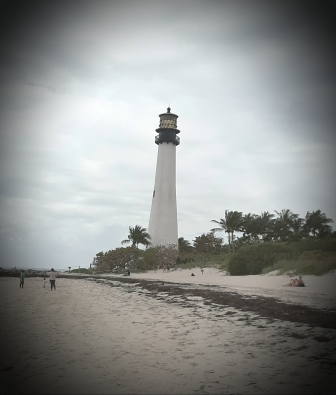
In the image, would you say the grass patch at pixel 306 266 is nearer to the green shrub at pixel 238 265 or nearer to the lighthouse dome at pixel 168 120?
the green shrub at pixel 238 265

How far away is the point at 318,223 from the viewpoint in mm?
49344

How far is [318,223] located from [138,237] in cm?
2764

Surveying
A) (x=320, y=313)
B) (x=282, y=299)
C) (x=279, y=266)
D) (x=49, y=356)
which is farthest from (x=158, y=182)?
(x=49, y=356)

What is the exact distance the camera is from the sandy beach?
5109 mm

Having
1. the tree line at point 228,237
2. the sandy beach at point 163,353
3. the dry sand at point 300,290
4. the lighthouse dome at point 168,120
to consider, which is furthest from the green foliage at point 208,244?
the sandy beach at point 163,353

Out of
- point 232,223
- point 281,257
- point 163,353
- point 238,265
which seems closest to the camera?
point 163,353

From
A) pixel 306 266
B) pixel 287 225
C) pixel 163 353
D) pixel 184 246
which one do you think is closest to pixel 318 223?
pixel 287 225

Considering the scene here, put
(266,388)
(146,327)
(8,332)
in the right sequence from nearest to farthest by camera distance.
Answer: (266,388) < (8,332) < (146,327)

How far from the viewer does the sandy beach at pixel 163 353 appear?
16.8ft

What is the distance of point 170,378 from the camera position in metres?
5.38

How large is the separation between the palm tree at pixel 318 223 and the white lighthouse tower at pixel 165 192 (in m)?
20.9

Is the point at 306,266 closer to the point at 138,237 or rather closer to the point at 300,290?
the point at 300,290

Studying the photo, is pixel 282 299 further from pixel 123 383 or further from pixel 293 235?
pixel 293 235

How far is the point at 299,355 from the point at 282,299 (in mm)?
8016
